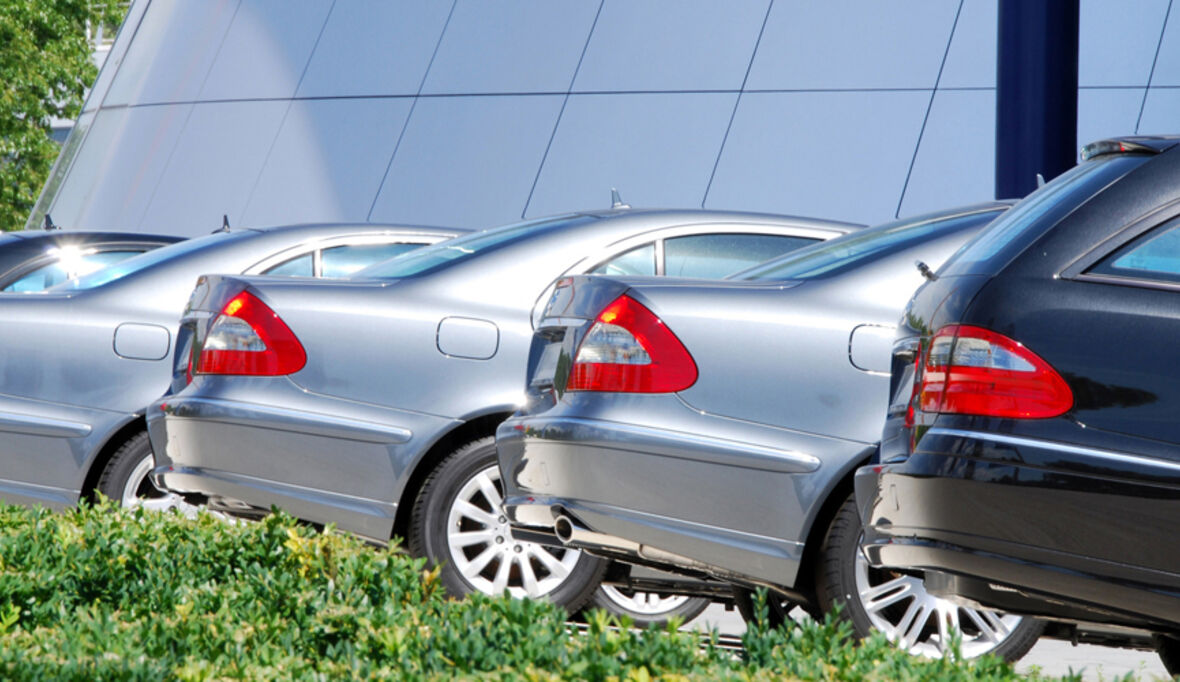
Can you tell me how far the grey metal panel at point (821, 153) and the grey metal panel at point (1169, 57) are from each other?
175 cm

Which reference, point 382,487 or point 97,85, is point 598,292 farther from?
point 97,85

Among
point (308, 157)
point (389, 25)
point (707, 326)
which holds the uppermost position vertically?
point (389, 25)

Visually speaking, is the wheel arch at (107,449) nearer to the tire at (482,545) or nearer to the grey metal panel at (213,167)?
the tire at (482,545)

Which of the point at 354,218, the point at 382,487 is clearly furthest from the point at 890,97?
the point at 382,487

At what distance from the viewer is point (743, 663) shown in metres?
3.34

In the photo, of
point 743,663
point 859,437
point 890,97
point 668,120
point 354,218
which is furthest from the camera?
point 354,218

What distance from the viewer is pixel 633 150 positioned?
14.9 m

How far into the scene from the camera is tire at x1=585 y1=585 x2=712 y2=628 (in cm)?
687

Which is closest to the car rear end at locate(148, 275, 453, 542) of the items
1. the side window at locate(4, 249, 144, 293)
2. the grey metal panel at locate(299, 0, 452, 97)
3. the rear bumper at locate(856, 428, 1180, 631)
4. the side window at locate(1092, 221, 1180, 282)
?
the rear bumper at locate(856, 428, 1180, 631)

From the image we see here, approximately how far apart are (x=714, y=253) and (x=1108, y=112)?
280 inches

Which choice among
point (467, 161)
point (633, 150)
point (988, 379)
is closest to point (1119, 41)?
point (633, 150)

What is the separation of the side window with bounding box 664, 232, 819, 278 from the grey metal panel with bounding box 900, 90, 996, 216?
256 inches

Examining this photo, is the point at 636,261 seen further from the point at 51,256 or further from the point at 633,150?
the point at 633,150

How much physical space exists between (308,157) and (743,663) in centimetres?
1502
